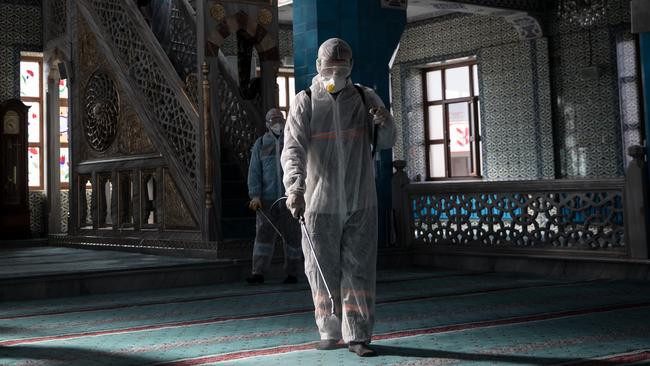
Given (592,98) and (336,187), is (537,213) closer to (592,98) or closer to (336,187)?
(336,187)

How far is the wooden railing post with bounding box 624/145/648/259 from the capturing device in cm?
585

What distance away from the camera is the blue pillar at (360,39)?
7402mm

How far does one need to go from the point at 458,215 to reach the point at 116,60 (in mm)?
3626

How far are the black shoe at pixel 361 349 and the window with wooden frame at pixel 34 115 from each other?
8.59 meters

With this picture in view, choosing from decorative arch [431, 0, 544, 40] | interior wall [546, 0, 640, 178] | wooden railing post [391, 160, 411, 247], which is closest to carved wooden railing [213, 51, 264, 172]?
wooden railing post [391, 160, 411, 247]

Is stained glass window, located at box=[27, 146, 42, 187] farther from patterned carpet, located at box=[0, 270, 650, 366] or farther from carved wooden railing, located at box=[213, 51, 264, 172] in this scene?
patterned carpet, located at box=[0, 270, 650, 366]

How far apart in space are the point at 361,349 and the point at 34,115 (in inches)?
349

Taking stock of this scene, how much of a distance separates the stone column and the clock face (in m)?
0.38

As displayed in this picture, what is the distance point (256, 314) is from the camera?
4.58 metres

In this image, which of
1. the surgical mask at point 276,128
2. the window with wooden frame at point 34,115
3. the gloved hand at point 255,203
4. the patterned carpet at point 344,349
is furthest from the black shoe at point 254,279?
the window with wooden frame at point 34,115

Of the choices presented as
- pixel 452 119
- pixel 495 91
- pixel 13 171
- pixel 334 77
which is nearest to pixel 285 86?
pixel 452 119

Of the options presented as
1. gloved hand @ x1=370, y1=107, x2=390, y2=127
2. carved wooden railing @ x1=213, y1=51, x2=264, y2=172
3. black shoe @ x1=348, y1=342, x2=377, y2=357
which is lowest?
black shoe @ x1=348, y1=342, x2=377, y2=357

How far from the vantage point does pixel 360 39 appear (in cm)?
744

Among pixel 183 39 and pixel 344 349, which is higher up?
pixel 183 39
